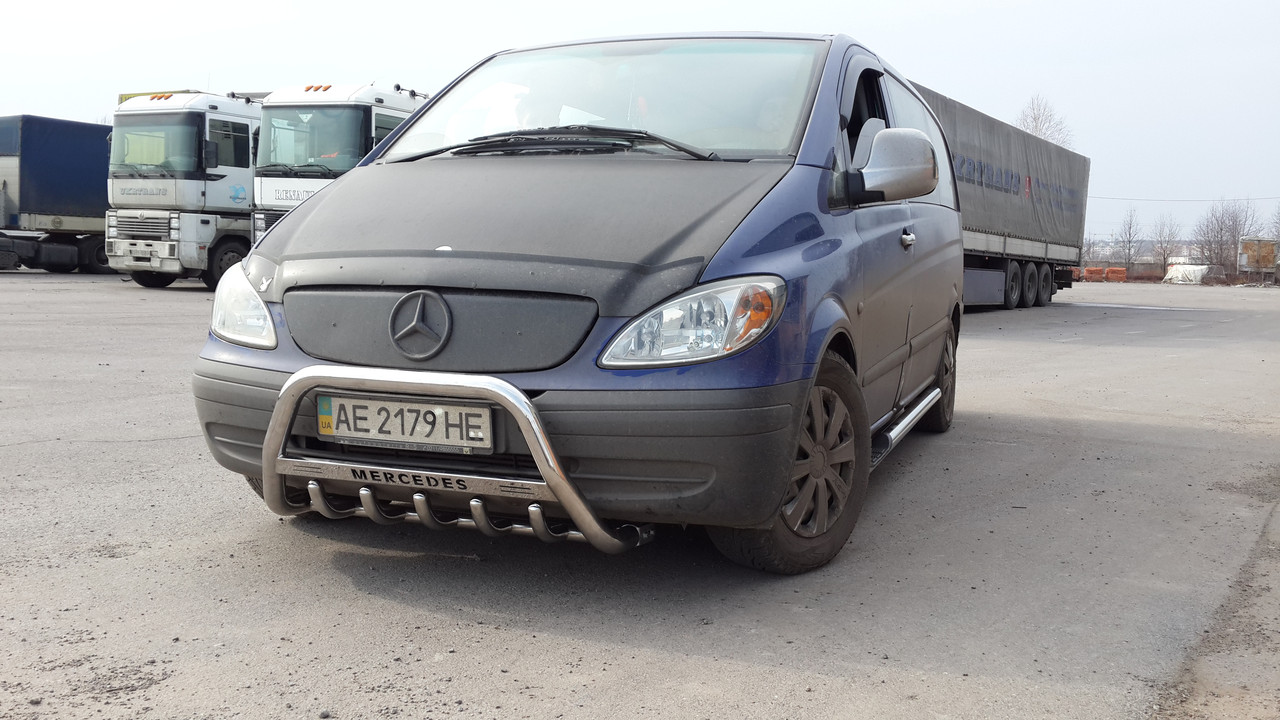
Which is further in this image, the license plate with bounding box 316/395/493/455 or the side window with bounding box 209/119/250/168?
the side window with bounding box 209/119/250/168

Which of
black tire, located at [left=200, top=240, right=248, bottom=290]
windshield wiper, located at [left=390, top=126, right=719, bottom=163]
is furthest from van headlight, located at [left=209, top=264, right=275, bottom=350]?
black tire, located at [left=200, top=240, right=248, bottom=290]

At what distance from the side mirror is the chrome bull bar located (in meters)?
1.38

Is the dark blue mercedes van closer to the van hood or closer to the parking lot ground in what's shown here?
the van hood

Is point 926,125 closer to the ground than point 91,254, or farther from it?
farther from it

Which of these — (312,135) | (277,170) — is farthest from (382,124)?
(277,170)

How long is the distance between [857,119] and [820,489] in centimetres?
151

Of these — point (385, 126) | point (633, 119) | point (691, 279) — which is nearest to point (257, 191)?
point (385, 126)

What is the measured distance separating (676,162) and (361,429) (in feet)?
4.29

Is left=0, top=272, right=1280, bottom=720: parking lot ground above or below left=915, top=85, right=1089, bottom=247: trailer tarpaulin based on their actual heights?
below

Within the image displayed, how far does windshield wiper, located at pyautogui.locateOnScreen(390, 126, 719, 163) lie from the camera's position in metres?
3.80

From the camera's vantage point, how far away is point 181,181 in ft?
59.6

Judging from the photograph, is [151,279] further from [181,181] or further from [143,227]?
[181,181]

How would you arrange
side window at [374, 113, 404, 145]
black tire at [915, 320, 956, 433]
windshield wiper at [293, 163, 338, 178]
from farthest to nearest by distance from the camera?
windshield wiper at [293, 163, 338, 178], side window at [374, 113, 404, 145], black tire at [915, 320, 956, 433]

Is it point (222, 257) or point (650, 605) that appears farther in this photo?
point (222, 257)
